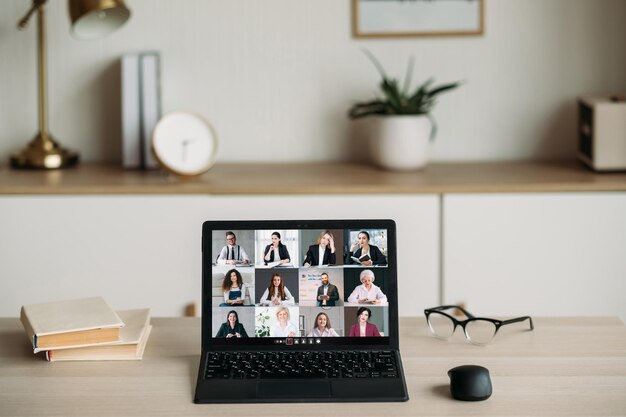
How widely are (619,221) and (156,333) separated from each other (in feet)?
5.61

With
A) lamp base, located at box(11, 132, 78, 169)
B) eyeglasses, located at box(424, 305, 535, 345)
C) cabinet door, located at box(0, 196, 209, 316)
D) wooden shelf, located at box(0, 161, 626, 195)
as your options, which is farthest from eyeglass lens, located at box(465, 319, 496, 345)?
lamp base, located at box(11, 132, 78, 169)

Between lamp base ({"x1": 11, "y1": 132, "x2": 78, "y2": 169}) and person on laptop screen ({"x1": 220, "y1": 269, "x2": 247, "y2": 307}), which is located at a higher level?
lamp base ({"x1": 11, "y1": 132, "x2": 78, "y2": 169})

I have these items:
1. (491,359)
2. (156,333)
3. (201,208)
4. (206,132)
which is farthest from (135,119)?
(491,359)

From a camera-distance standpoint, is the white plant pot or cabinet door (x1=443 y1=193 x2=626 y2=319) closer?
cabinet door (x1=443 y1=193 x2=626 y2=319)

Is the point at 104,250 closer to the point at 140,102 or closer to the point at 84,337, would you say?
the point at 140,102

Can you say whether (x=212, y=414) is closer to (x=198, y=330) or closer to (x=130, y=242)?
(x=198, y=330)

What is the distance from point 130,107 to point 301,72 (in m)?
0.62

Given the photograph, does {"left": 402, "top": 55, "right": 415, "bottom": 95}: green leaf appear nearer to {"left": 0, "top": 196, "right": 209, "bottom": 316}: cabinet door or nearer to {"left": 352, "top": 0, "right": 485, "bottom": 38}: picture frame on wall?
Answer: {"left": 352, "top": 0, "right": 485, "bottom": 38}: picture frame on wall

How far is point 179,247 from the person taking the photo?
307 centimetres

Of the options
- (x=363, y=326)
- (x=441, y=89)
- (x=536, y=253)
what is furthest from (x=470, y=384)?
(x=441, y=89)

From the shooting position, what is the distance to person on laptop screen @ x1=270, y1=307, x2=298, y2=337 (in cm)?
176

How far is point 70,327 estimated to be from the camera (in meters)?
1.76

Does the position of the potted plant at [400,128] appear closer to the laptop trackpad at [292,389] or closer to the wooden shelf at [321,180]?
the wooden shelf at [321,180]

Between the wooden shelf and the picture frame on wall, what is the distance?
0.48m
